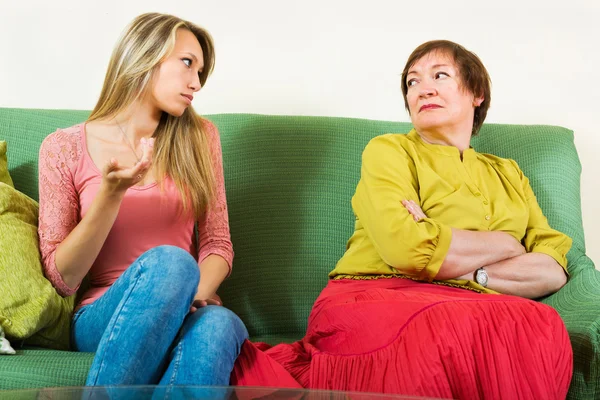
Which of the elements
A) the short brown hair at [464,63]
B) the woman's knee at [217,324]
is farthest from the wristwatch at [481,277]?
the woman's knee at [217,324]

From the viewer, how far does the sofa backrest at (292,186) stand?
219 cm

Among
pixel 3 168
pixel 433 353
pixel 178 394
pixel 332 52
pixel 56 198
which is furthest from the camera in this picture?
pixel 332 52

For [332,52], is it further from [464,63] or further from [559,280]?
[559,280]

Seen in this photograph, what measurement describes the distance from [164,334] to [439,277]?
0.69 m

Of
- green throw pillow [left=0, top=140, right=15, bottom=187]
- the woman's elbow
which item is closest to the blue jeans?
green throw pillow [left=0, top=140, right=15, bottom=187]

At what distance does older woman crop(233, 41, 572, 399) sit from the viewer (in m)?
1.50

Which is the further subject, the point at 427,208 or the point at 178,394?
the point at 427,208

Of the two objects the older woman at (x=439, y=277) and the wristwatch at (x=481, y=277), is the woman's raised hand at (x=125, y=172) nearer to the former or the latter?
the older woman at (x=439, y=277)

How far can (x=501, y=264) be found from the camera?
6.36ft

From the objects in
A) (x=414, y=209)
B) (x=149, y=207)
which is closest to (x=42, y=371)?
(x=149, y=207)

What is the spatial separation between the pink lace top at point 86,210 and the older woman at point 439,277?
1.26 feet

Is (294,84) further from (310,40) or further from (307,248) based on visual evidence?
(307,248)

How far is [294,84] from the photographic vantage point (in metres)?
2.58

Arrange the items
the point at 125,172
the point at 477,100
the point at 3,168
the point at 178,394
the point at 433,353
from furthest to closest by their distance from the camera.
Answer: the point at 477,100 < the point at 3,168 < the point at 125,172 < the point at 433,353 < the point at 178,394
